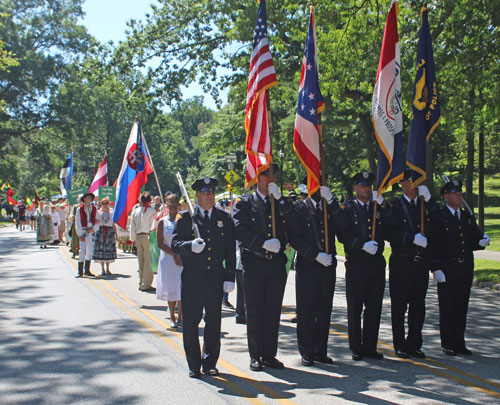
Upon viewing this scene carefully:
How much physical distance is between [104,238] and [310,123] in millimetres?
9991

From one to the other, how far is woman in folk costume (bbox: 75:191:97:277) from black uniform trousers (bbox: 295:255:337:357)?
9.79 metres

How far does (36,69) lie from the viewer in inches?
2024

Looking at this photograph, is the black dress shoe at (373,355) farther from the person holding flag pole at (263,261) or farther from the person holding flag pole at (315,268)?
the person holding flag pole at (263,261)

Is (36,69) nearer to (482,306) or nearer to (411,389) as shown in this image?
(482,306)

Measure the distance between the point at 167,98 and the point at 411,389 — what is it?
18515 millimetres

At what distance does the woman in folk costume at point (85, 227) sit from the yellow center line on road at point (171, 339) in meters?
0.88

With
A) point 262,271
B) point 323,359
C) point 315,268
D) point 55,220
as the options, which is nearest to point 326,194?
point 315,268

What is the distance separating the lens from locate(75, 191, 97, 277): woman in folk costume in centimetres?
1584

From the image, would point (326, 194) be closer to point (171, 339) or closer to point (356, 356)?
point (356, 356)

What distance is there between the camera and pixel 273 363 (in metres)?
6.92

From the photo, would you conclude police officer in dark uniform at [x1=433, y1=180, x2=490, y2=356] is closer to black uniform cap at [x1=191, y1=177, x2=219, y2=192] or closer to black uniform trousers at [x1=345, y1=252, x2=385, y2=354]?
black uniform trousers at [x1=345, y1=252, x2=385, y2=354]

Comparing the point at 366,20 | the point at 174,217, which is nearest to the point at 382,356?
the point at 174,217

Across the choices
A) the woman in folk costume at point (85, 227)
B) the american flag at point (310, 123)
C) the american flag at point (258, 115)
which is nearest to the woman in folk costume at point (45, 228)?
the woman in folk costume at point (85, 227)

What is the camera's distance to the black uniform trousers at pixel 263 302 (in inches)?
273
